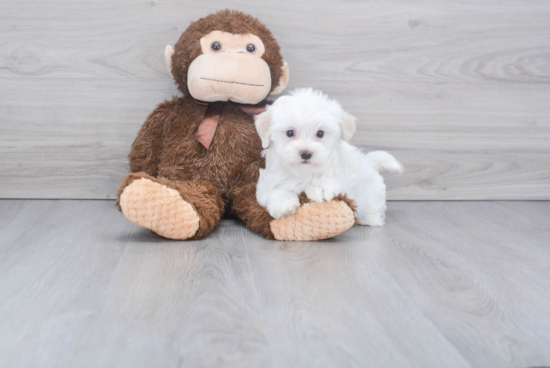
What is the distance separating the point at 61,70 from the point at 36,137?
9.9 inches

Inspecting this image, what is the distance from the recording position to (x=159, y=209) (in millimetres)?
1150

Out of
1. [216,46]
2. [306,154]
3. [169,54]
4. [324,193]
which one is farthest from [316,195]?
[169,54]

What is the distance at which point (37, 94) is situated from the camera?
5.32 feet

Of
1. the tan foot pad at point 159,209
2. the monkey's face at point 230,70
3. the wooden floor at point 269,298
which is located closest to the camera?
the wooden floor at point 269,298

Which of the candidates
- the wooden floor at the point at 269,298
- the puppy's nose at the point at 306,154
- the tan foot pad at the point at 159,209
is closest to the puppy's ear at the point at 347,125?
the puppy's nose at the point at 306,154

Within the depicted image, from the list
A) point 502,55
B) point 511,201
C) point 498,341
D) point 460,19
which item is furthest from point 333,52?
point 498,341

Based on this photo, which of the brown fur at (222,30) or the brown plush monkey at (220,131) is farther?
the brown fur at (222,30)

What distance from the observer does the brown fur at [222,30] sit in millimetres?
1396

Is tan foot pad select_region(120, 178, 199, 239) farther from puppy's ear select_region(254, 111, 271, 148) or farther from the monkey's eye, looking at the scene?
the monkey's eye

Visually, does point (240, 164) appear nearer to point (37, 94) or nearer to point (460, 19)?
point (37, 94)

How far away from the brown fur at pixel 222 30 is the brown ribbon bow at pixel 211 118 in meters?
0.09

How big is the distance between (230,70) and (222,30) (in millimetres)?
145

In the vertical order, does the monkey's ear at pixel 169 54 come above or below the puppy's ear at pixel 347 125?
above

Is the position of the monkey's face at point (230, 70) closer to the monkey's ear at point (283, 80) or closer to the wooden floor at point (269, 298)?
the monkey's ear at point (283, 80)
